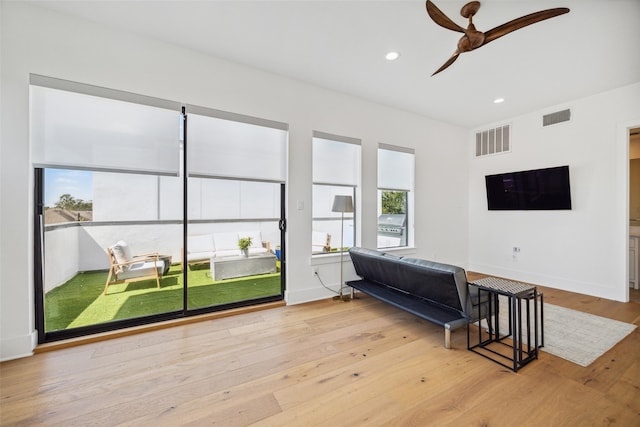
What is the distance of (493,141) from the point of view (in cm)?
505

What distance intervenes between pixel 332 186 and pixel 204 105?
2018 mm

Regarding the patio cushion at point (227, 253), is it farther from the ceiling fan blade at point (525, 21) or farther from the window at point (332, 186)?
the ceiling fan blade at point (525, 21)

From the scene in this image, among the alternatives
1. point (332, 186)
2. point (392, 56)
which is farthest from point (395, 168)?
point (392, 56)

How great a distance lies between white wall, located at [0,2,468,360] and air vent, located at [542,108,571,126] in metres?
1.44

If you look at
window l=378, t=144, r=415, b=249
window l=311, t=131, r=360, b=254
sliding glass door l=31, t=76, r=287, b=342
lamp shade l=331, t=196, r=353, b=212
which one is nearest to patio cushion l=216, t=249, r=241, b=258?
sliding glass door l=31, t=76, r=287, b=342

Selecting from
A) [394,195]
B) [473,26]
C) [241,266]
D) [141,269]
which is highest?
[473,26]

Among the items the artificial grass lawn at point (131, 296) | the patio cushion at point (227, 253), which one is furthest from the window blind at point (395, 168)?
the patio cushion at point (227, 253)

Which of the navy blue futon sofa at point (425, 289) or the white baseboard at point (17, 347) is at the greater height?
the navy blue futon sofa at point (425, 289)

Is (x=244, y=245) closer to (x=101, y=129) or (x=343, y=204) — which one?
(x=343, y=204)

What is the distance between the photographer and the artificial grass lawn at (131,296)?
8.50 ft

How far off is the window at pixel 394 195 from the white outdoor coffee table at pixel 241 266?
197 cm

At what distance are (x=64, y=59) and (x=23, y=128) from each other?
75cm

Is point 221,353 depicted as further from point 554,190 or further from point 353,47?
point 554,190

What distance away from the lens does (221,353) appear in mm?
2279
